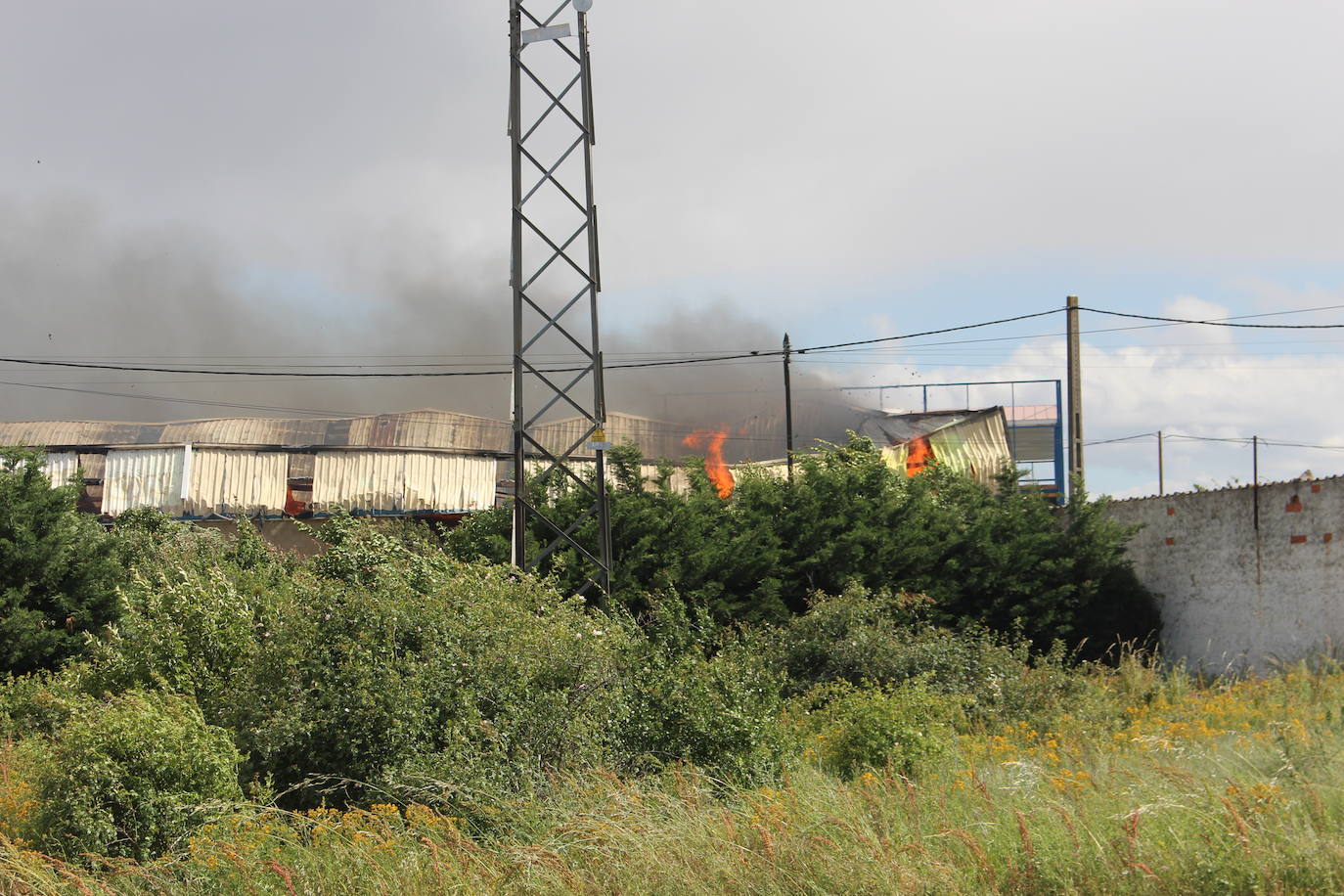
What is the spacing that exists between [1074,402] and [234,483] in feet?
66.6

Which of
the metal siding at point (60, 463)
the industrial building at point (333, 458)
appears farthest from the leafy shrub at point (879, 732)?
the metal siding at point (60, 463)

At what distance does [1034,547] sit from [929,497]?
201 centimetres

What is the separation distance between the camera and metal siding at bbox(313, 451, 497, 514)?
30531 millimetres

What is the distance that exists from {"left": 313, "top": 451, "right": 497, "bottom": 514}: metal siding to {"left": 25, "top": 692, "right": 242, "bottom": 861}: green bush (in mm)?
23250

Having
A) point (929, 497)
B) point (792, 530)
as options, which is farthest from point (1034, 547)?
point (792, 530)

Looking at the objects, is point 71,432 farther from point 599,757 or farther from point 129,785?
point 599,757

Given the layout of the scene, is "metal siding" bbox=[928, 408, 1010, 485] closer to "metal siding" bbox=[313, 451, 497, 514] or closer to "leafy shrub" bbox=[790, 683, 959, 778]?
"metal siding" bbox=[313, 451, 497, 514]

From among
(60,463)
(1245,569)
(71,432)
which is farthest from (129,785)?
(71,432)

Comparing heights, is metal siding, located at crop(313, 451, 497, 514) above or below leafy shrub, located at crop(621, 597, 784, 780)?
above

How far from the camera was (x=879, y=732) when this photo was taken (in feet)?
31.8

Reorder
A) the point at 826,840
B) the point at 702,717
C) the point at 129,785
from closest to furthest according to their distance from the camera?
the point at 826,840, the point at 129,785, the point at 702,717

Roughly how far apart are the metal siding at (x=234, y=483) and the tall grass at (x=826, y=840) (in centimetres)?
2295

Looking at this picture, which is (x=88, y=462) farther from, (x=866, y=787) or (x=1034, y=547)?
(x=866, y=787)

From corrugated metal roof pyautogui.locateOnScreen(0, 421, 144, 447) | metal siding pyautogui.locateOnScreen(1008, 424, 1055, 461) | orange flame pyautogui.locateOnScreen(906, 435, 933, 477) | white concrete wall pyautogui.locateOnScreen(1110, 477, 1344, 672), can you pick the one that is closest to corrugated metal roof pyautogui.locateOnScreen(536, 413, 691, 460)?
orange flame pyautogui.locateOnScreen(906, 435, 933, 477)
